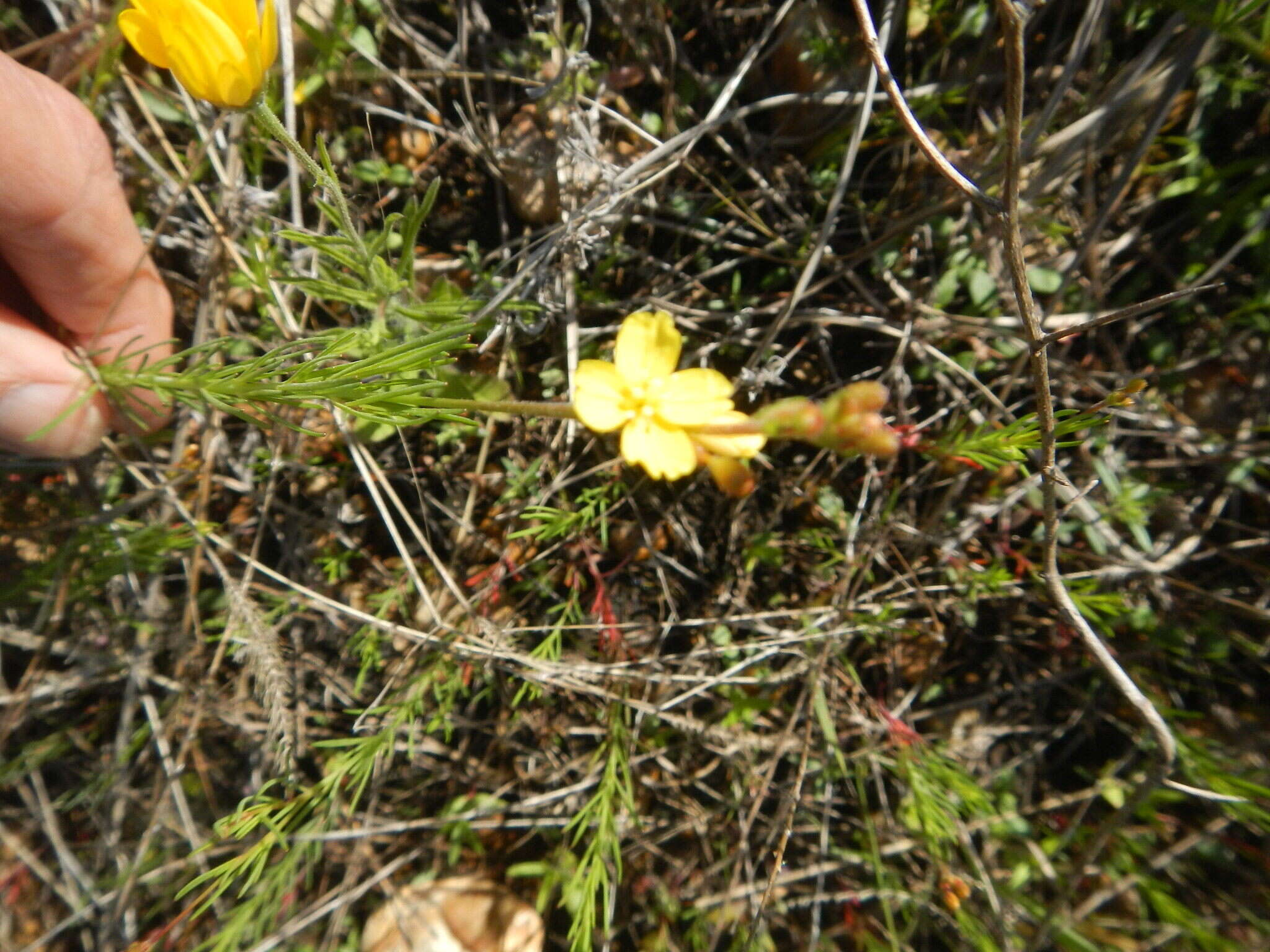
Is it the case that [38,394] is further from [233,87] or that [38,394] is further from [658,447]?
[658,447]

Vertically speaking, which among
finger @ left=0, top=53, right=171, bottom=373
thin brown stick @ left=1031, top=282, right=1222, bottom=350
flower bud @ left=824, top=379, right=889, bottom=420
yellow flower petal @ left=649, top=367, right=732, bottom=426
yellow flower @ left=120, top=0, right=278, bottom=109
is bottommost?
yellow flower petal @ left=649, top=367, right=732, bottom=426

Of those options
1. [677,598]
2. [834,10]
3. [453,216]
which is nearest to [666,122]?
[834,10]

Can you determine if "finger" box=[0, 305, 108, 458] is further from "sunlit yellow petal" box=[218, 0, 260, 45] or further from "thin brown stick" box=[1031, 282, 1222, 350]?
"thin brown stick" box=[1031, 282, 1222, 350]

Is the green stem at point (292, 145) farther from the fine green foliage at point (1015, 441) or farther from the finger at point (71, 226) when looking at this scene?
the fine green foliage at point (1015, 441)

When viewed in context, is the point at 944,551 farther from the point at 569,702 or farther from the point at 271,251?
the point at 271,251

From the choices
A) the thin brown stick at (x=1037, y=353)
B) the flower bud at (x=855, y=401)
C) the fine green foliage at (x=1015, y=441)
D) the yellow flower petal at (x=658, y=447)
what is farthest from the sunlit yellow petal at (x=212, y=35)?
the fine green foliage at (x=1015, y=441)

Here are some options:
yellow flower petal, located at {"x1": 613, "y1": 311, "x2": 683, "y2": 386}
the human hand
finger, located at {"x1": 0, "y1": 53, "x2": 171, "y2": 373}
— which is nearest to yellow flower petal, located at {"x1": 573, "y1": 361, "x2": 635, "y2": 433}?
yellow flower petal, located at {"x1": 613, "y1": 311, "x2": 683, "y2": 386}
